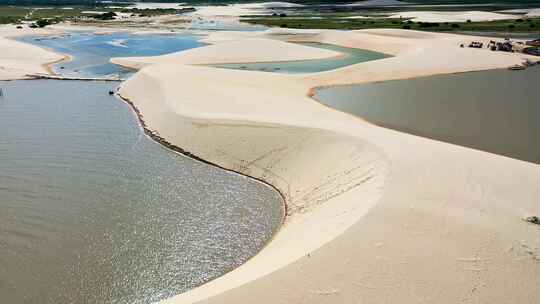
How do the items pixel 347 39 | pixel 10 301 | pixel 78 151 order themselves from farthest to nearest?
pixel 347 39 → pixel 78 151 → pixel 10 301

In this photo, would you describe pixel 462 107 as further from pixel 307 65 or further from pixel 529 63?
pixel 307 65

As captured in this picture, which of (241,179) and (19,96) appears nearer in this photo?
(241,179)

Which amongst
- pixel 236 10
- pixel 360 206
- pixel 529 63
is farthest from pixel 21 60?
pixel 236 10

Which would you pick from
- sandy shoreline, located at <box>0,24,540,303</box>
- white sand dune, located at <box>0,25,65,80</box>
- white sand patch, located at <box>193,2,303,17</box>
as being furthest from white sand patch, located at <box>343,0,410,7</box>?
sandy shoreline, located at <box>0,24,540,303</box>

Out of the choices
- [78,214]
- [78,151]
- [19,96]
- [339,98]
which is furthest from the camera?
[19,96]

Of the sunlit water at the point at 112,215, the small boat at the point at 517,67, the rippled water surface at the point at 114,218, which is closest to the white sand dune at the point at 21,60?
the sunlit water at the point at 112,215

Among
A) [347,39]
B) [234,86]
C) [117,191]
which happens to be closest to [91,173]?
[117,191]

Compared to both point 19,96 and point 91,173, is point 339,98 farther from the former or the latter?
point 19,96

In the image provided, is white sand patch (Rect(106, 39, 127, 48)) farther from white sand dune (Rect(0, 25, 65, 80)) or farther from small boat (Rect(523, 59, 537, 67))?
small boat (Rect(523, 59, 537, 67))
